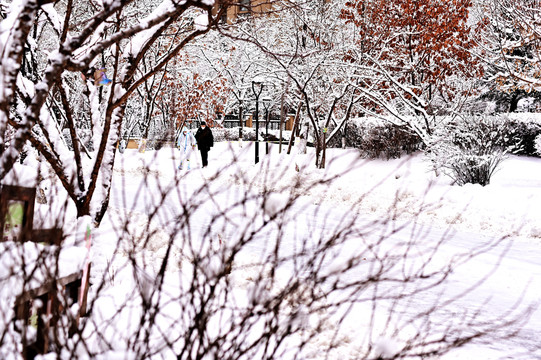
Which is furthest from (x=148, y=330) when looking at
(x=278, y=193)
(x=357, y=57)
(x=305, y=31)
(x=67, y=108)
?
(x=305, y=31)

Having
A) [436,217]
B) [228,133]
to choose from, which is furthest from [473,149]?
[228,133]

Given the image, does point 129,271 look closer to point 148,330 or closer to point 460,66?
point 148,330

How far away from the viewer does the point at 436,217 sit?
35.4ft

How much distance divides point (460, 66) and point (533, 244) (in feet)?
36.4

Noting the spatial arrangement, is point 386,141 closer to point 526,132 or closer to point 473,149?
point 526,132

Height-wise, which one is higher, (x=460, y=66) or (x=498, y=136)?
(x=460, y=66)

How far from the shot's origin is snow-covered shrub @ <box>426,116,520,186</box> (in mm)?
13516

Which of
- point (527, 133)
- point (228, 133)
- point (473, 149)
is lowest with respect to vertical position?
point (473, 149)

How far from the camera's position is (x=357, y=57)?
1838cm

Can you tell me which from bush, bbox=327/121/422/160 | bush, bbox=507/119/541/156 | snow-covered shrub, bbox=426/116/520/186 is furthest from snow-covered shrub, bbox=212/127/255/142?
snow-covered shrub, bbox=426/116/520/186

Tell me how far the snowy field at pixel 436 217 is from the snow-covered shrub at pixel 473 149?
0.73 meters

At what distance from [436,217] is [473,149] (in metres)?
3.97

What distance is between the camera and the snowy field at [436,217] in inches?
96.7

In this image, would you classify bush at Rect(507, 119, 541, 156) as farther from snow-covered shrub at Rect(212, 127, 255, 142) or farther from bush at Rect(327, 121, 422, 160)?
snow-covered shrub at Rect(212, 127, 255, 142)
